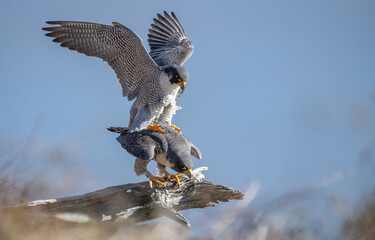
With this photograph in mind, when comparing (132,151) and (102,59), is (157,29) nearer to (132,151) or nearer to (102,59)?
(102,59)

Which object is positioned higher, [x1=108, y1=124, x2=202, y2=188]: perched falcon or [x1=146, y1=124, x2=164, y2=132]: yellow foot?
[x1=146, y1=124, x2=164, y2=132]: yellow foot

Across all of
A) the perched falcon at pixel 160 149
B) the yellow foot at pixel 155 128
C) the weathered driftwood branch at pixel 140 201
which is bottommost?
Result: the weathered driftwood branch at pixel 140 201

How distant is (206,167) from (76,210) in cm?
193

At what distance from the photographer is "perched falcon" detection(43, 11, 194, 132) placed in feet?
23.6

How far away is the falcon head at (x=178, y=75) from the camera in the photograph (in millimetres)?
7028

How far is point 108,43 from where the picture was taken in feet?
24.7

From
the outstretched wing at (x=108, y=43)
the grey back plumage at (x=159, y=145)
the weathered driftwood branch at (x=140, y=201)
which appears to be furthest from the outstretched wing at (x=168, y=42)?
the weathered driftwood branch at (x=140, y=201)

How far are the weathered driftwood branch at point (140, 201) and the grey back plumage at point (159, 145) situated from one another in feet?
1.29

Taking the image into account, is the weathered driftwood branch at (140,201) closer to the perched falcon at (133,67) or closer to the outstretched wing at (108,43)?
the perched falcon at (133,67)

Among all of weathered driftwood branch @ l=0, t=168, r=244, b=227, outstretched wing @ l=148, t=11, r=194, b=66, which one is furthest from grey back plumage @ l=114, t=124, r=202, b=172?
outstretched wing @ l=148, t=11, r=194, b=66

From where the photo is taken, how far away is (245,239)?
257 centimetres

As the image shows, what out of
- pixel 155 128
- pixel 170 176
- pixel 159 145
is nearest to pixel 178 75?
pixel 155 128

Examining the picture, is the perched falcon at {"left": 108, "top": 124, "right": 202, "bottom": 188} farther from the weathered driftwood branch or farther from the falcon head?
the falcon head

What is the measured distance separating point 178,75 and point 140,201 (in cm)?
202
